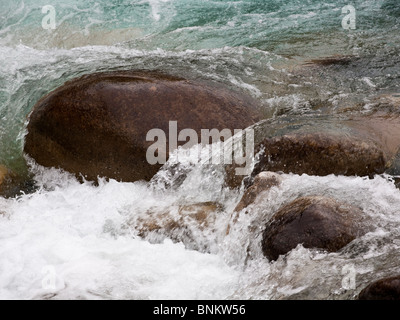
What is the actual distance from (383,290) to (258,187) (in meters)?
1.79

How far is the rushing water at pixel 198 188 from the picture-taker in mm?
3752

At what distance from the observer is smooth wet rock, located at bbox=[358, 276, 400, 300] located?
9.25 feet

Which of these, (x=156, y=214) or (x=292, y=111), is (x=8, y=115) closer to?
(x=156, y=214)

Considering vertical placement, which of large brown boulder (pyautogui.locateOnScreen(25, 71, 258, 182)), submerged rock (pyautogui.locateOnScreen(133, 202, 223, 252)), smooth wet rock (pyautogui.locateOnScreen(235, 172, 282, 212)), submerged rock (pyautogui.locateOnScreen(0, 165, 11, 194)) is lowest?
submerged rock (pyautogui.locateOnScreen(133, 202, 223, 252))

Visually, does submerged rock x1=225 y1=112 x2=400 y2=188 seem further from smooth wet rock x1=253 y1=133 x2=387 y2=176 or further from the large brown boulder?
the large brown boulder

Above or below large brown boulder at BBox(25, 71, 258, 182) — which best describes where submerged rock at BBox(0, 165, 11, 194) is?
below

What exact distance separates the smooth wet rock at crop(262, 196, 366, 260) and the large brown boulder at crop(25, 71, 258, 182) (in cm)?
189

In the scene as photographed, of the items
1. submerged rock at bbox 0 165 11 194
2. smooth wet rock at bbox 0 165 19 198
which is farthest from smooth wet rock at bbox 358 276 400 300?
submerged rock at bbox 0 165 11 194

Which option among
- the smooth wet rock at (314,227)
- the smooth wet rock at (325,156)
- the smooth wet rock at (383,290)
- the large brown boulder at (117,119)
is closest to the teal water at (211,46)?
the large brown boulder at (117,119)

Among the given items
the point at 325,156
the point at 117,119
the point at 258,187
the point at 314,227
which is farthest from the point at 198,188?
the point at 314,227

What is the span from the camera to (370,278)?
3197 mm

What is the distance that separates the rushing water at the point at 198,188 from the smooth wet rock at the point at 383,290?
132 millimetres

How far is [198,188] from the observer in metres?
5.19
